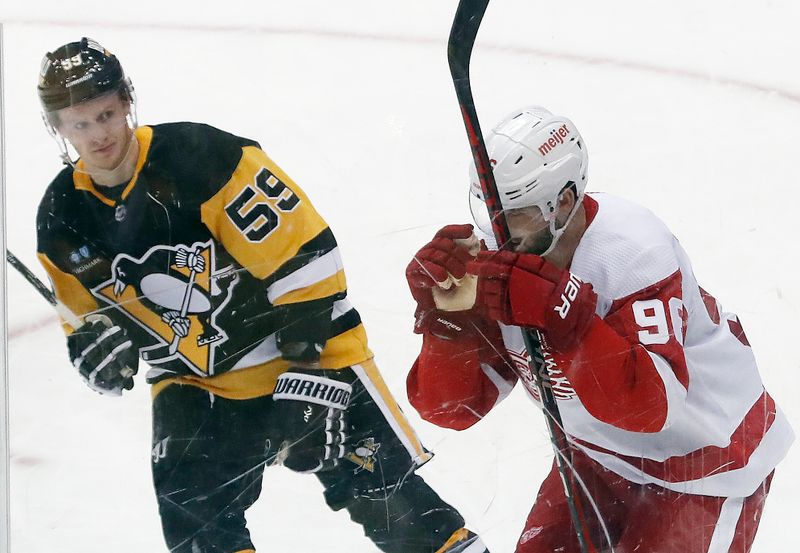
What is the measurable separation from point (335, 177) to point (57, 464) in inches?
25.9

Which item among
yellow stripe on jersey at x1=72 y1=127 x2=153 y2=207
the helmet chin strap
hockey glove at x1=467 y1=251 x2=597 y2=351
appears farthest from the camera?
yellow stripe on jersey at x1=72 y1=127 x2=153 y2=207

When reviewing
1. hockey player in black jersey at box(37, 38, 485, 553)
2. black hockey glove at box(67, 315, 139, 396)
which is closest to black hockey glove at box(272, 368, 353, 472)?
hockey player in black jersey at box(37, 38, 485, 553)

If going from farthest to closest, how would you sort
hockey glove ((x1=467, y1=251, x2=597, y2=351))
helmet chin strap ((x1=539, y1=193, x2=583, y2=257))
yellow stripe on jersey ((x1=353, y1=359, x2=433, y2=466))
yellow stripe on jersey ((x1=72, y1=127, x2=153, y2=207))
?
yellow stripe on jersey ((x1=353, y1=359, x2=433, y2=466))
yellow stripe on jersey ((x1=72, y1=127, x2=153, y2=207))
helmet chin strap ((x1=539, y1=193, x2=583, y2=257))
hockey glove ((x1=467, y1=251, x2=597, y2=351))

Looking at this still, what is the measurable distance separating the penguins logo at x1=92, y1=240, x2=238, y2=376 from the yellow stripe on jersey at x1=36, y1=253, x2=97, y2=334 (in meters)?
0.02

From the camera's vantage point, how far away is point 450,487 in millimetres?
1423

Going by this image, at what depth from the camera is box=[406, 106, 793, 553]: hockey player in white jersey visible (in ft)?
3.75

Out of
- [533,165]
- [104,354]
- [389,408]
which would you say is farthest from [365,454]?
[533,165]

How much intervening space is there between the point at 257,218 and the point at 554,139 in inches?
17.4

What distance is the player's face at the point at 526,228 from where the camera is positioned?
1.19 meters

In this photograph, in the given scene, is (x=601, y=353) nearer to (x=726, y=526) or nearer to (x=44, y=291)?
(x=726, y=526)

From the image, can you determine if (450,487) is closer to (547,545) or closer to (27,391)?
(547,545)

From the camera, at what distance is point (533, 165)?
1.17 metres

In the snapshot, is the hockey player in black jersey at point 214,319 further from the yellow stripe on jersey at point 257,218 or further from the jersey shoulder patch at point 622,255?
the jersey shoulder patch at point 622,255

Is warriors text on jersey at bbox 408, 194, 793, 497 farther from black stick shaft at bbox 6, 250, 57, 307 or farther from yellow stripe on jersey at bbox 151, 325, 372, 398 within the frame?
black stick shaft at bbox 6, 250, 57, 307
